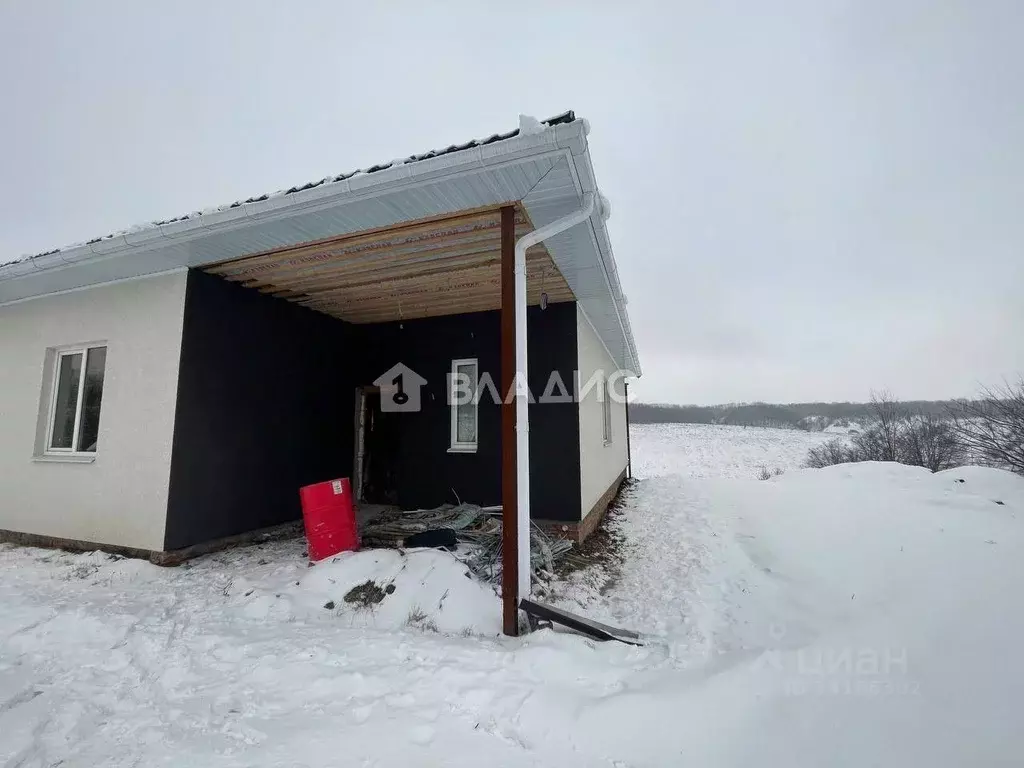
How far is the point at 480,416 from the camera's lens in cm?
580

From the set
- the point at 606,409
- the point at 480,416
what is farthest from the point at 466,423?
the point at 606,409

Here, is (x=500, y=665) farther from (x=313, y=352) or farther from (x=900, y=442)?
(x=900, y=442)

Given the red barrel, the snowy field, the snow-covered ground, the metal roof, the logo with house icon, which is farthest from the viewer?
the snow-covered ground

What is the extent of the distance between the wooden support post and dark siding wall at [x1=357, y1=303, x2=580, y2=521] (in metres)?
2.25

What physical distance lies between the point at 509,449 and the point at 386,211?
1968 millimetres

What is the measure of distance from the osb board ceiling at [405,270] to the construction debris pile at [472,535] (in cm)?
267

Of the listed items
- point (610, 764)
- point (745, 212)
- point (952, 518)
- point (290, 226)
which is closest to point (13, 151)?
point (290, 226)

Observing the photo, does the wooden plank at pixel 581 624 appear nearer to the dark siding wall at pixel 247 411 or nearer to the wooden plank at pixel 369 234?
the wooden plank at pixel 369 234

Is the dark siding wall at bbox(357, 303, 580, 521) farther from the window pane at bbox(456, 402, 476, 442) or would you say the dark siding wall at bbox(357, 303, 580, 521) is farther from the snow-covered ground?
the snow-covered ground

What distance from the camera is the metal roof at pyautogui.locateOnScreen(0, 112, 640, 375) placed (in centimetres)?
249

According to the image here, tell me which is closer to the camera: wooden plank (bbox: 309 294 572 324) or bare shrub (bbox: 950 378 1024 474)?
wooden plank (bbox: 309 294 572 324)

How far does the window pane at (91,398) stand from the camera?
4812 mm

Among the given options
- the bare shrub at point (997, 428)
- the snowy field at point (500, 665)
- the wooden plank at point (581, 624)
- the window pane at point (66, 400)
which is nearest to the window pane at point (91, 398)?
the window pane at point (66, 400)

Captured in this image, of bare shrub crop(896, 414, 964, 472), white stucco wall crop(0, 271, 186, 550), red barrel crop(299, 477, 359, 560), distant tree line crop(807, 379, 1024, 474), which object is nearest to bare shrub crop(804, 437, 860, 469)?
distant tree line crop(807, 379, 1024, 474)
